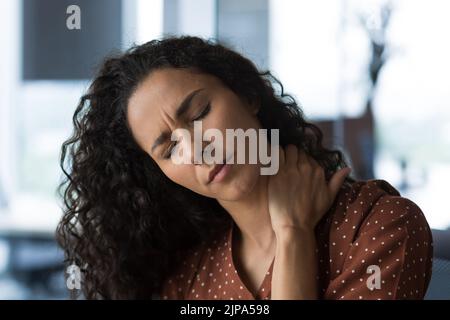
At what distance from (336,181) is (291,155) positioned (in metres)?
0.07

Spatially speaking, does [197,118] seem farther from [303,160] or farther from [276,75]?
[276,75]

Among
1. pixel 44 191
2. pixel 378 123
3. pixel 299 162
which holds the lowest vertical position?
pixel 44 191

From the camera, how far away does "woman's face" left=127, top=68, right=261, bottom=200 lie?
0.80 m

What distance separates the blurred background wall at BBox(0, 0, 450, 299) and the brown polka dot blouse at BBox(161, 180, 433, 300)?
72.9 inches

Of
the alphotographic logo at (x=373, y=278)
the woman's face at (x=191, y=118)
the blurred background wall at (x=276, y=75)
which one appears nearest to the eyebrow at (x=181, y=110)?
the woman's face at (x=191, y=118)

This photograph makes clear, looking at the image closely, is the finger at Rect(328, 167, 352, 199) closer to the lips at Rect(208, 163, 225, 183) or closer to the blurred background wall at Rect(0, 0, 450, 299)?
the lips at Rect(208, 163, 225, 183)

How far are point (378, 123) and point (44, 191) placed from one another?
1.48 m

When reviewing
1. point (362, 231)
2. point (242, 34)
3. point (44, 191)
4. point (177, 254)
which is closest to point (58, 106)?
point (44, 191)

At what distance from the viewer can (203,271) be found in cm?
97

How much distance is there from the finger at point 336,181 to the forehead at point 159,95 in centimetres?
18

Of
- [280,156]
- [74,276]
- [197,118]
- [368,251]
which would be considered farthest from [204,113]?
[74,276]

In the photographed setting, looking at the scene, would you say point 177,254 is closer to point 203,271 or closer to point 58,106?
point 203,271

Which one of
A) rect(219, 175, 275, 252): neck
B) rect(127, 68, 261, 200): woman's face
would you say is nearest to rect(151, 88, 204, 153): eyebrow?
rect(127, 68, 261, 200): woman's face
